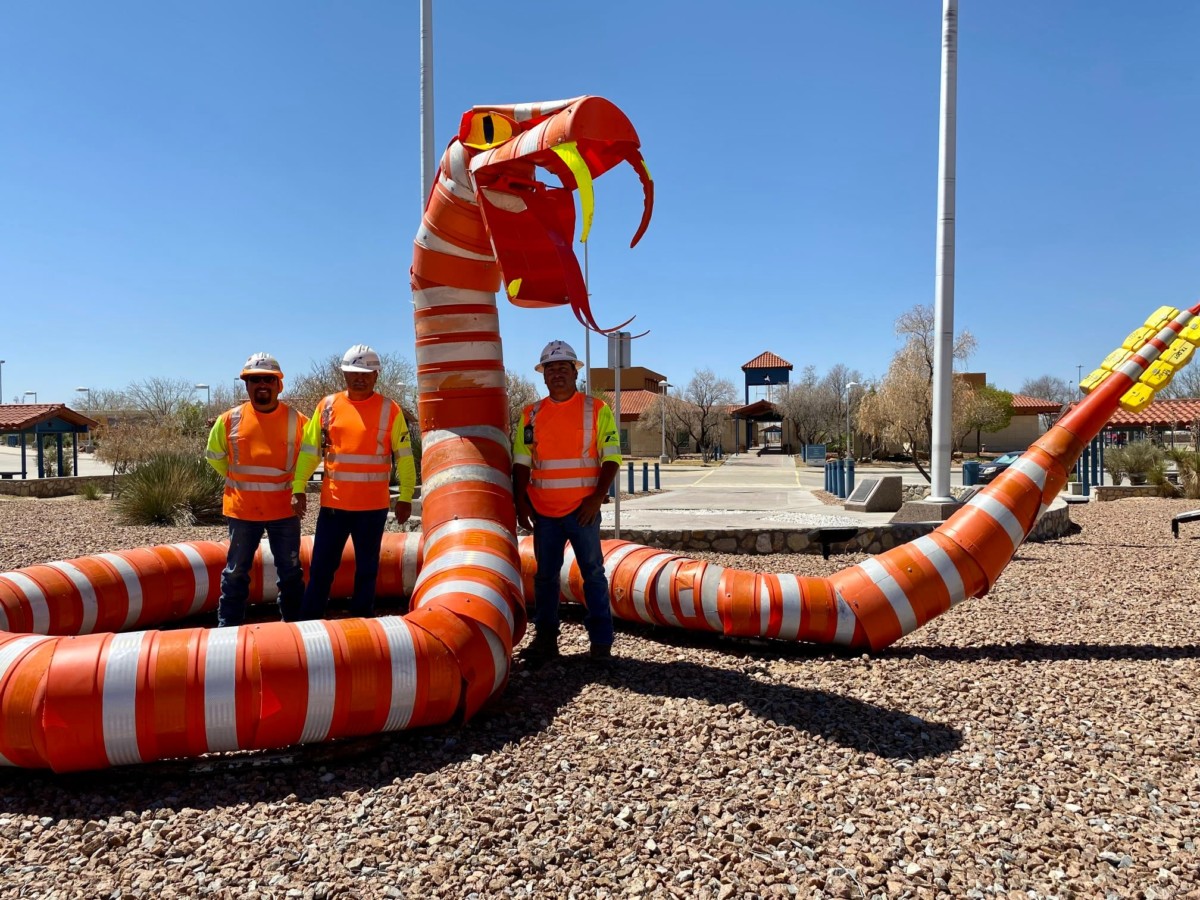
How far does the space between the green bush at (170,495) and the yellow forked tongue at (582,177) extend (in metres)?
11.0

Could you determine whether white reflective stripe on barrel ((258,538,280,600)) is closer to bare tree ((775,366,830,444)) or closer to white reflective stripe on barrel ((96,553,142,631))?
white reflective stripe on barrel ((96,553,142,631))

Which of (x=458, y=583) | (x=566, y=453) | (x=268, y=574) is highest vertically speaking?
(x=566, y=453)

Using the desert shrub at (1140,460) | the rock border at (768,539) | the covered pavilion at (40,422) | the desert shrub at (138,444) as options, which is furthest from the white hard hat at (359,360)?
the covered pavilion at (40,422)

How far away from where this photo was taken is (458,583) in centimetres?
413

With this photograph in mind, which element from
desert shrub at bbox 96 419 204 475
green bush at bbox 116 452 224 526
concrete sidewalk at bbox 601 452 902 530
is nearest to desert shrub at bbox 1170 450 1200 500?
concrete sidewalk at bbox 601 452 902 530

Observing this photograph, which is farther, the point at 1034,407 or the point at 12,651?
the point at 1034,407

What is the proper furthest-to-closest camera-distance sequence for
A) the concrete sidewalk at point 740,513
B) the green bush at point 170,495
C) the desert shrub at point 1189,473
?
the desert shrub at point 1189,473 → the green bush at point 170,495 → the concrete sidewalk at point 740,513

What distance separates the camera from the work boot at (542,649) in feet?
16.2

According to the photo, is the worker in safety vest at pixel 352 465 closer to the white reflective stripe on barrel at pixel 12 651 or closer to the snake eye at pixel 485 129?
the snake eye at pixel 485 129

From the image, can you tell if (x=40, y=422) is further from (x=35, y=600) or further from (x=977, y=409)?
(x=977, y=409)

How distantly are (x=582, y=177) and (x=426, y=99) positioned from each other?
24.8 ft

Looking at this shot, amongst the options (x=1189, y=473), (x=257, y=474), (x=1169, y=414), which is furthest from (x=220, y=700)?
(x=1169, y=414)

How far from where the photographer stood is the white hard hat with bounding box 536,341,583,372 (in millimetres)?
4770

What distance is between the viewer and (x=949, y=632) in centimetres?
577
